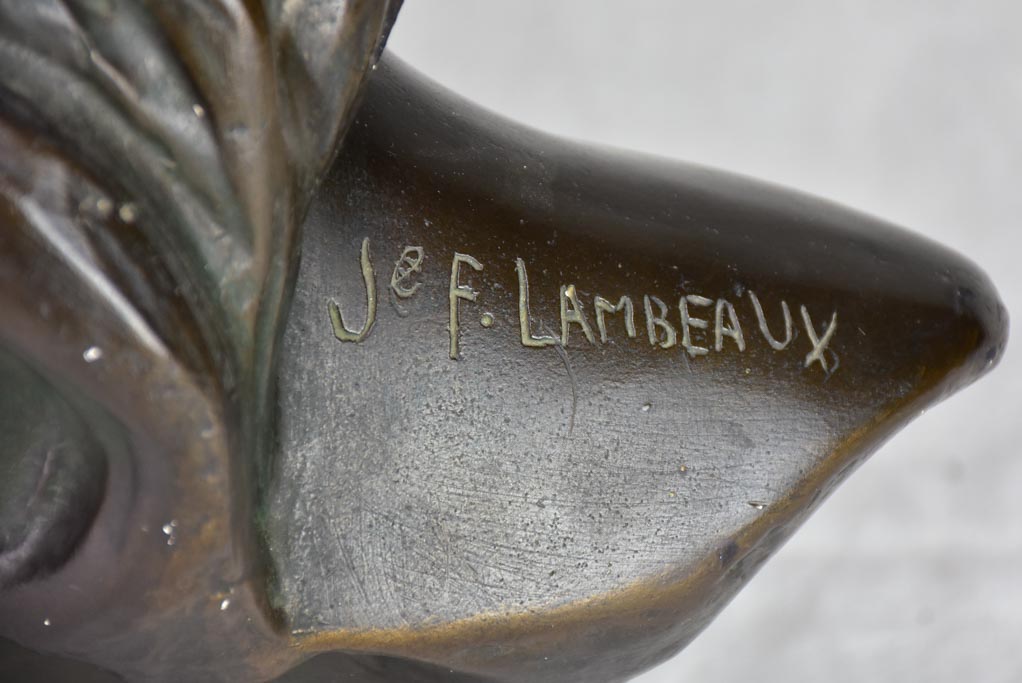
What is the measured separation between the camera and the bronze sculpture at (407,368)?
0.65m

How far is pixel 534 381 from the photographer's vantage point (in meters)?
0.81

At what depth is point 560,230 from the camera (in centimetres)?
85

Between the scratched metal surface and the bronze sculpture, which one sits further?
the scratched metal surface

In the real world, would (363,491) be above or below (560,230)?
below

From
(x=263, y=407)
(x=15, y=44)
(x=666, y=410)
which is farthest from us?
(x=666, y=410)

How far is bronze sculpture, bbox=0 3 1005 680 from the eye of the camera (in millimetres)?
646

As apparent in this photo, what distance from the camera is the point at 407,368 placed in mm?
786

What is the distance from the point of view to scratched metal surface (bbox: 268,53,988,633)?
2.53ft

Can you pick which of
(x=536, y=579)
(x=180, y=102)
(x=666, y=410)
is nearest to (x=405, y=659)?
(x=536, y=579)

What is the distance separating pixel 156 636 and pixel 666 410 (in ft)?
0.98

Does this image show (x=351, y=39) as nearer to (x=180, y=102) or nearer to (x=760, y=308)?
(x=180, y=102)

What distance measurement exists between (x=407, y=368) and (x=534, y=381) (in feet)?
0.23

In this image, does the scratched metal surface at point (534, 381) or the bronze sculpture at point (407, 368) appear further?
the scratched metal surface at point (534, 381)

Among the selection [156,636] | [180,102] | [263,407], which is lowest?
[156,636]
